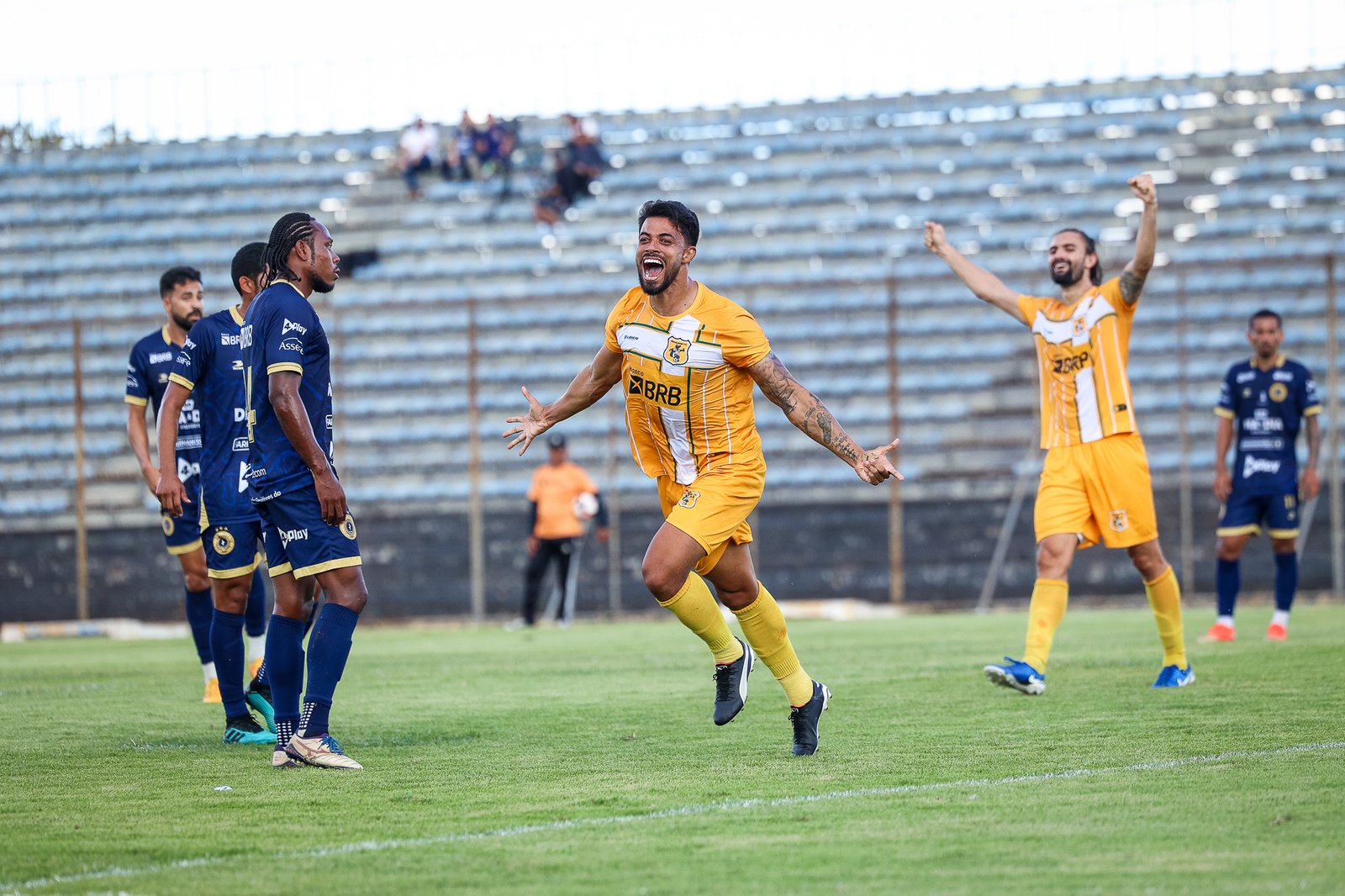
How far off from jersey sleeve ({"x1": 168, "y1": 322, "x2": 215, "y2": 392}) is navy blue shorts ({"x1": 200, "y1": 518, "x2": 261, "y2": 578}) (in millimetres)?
686

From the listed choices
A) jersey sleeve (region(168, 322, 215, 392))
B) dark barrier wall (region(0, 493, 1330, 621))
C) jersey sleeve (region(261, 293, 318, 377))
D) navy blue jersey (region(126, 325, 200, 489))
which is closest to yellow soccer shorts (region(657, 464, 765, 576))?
jersey sleeve (region(261, 293, 318, 377))

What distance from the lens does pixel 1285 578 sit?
38.5 feet

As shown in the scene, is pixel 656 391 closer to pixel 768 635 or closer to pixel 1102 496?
pixel 768 635

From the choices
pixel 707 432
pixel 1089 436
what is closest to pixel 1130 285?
pixel 1089 436

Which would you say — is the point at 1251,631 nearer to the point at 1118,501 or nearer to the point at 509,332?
the point at 1118,501

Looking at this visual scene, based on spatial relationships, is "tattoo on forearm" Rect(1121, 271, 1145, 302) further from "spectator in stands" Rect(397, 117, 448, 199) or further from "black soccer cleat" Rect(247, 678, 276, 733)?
"spectator in stands" Rect(397, 117, 448, 199)

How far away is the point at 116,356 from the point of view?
19.9 metres

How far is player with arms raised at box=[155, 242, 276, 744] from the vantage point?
7.11 meters

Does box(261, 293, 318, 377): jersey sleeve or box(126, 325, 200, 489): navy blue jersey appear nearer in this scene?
box(261, 293, 318, 377): jersey sleeve

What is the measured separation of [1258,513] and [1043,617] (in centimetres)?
472

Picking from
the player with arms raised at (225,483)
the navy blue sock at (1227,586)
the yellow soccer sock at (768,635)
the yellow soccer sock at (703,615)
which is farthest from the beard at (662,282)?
the navy blue sock at (1227,586)

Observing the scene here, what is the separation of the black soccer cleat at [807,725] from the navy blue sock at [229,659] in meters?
2.49

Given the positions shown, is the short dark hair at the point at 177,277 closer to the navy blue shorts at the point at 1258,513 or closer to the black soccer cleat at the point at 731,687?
the black soccer cleat at the point at 731,687

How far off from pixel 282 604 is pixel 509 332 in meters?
13.0
